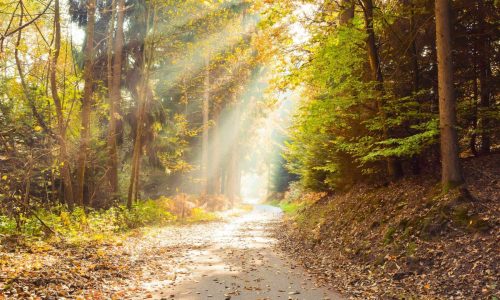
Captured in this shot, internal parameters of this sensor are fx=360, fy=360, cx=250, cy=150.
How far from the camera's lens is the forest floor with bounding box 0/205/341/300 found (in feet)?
20.3

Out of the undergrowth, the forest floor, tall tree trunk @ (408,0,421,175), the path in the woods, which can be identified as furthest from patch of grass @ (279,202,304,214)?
the forest floor

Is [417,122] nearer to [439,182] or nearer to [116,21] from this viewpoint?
[439,182]

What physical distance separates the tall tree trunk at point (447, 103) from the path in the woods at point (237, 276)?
410 cm

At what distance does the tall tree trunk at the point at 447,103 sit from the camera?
8109 millimetres

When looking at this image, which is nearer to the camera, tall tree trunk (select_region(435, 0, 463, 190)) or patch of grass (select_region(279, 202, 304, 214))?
tall tree trunk (select_region(435, 0, 463, 190))

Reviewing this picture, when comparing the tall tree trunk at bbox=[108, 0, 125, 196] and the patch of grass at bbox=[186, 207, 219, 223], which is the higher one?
the tall tree trunk at bbox=[108, 0, 125, 196]

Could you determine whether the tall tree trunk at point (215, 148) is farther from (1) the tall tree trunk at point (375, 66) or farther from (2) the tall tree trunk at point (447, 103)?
(2) the tall tree trunk at point (447, 103)

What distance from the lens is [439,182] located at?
9.10 metres

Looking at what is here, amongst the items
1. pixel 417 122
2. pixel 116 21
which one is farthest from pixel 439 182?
pixel 116 21

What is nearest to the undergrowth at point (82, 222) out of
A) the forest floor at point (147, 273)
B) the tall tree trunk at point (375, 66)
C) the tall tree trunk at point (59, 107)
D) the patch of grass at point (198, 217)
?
the patch of grass at point (198, 217)

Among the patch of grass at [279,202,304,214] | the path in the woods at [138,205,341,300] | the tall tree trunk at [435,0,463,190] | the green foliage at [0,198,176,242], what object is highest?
the tall tree trunk at [435,0,463,190]

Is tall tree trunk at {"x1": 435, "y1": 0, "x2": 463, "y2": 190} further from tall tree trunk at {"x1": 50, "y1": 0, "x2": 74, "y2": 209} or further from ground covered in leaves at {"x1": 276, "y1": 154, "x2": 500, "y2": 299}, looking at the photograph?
tall tree trunk at {"x1": 50, "y1": 0, "x2": 74, "y2": 209}

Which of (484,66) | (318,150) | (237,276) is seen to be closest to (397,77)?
(484,66)

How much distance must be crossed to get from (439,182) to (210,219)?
1471 cm
